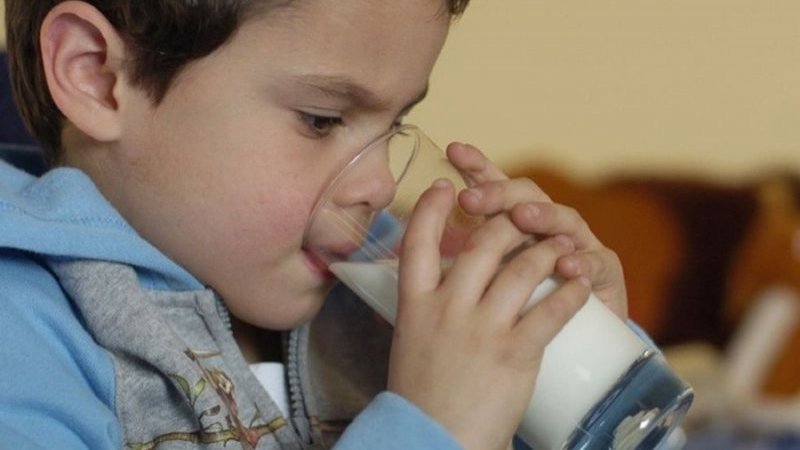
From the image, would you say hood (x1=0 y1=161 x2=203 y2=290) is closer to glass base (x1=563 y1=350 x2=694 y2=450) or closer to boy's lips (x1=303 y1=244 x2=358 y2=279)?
boy's lips (x1=303 y1=244 x2=358 y2=279)

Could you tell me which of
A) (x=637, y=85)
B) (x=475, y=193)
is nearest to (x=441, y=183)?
(x=475, y=193)

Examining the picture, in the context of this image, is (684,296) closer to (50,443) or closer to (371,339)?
(371,339)

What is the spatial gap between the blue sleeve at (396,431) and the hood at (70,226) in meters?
0.20

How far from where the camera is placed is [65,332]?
91cm

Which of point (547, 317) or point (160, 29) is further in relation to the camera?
point (160, 29)

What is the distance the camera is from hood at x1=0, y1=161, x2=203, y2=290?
91 cm

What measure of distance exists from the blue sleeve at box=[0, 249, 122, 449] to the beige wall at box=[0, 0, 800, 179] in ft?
4.55

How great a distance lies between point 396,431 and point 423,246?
114 millimetres

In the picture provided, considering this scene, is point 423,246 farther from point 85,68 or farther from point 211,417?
point 85,68

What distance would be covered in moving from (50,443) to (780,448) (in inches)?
53.5

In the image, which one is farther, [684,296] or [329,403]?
[684,296]

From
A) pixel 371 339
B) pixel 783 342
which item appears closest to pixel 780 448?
pixel 783 342

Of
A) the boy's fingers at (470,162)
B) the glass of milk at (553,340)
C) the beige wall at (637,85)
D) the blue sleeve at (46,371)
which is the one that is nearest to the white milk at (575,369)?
the glass of milk at (553,340)

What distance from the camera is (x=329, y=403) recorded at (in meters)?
1.08
